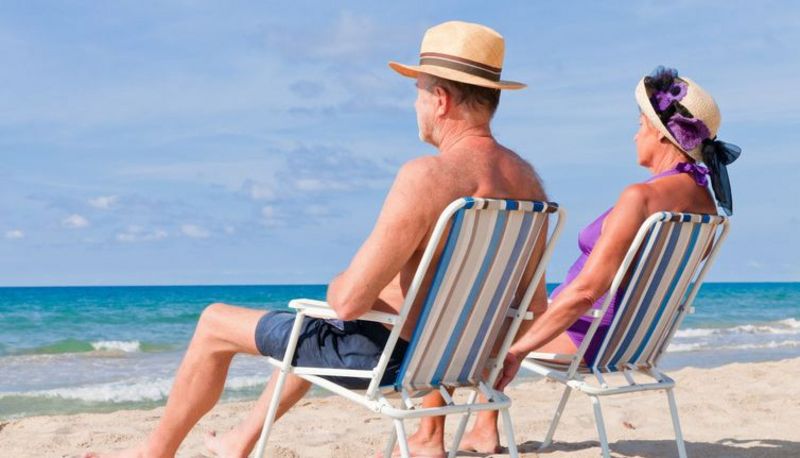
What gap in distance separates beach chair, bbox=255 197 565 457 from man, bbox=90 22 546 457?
0.06m

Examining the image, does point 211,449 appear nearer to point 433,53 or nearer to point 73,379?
point 433,53

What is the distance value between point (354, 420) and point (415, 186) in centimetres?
337

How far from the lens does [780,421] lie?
567 centimetres

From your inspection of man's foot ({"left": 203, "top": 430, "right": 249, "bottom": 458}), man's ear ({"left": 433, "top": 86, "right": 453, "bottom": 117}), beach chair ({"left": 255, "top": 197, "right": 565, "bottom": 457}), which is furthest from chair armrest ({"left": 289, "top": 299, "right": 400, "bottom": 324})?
man's foot ({"left": 203, "top": 430, "right": 249, "bottom": 458})

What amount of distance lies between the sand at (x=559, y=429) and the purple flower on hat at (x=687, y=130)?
1566 millimetres

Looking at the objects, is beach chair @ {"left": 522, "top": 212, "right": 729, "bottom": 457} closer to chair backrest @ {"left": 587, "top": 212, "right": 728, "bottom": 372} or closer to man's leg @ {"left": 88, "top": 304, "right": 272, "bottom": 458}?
chair backrest @ {"left": 587, "top": 212, "right": 728, "bottom": 372}

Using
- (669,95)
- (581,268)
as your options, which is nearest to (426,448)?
(581,268)

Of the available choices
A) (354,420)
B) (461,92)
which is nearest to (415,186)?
(461,92)

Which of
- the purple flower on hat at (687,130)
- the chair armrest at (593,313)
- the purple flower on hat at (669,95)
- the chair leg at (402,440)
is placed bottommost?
the chair leg at (402,440)

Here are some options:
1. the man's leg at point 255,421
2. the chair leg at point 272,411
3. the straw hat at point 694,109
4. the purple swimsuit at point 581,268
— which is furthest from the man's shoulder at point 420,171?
the straw hat at point 694,109

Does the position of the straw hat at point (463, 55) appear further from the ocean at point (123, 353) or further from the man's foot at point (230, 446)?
the ocean at point (123, 353)

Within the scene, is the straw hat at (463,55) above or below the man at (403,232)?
above

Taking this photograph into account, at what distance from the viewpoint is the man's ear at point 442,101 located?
298 centimetres

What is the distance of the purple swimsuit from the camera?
370 centimetres
